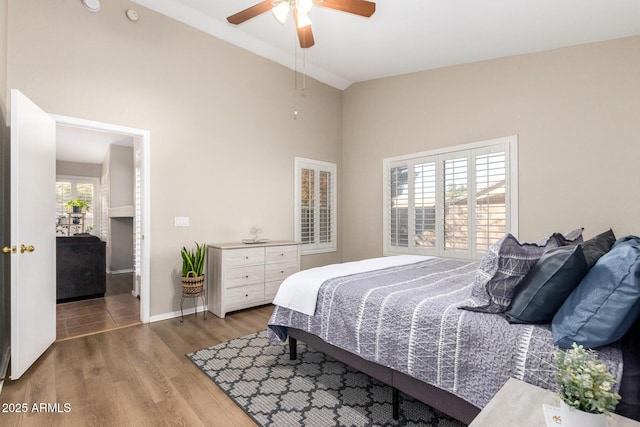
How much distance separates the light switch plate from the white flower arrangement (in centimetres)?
366

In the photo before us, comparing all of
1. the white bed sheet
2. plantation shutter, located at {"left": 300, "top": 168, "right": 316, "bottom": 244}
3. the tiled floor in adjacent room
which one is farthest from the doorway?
plantation shutter, located at {"left": 300, "top": 168, "right": 316, "bottom": 244}

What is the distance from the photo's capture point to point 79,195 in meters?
8.20

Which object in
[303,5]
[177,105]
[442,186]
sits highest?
[303,5]

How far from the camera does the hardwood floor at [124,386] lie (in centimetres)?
185

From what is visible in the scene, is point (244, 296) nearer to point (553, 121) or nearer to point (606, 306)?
point (606, 306)

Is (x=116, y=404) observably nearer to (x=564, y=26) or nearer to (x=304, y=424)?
(x=304, y=424)

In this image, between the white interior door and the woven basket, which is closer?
the white interior door

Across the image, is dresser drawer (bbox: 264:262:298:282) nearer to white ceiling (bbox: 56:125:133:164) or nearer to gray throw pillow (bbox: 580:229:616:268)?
gray throw pillow (bbox: 580:229:616:268)

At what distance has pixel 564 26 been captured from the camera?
303 cm

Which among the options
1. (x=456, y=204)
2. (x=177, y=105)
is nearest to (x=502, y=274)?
(x=456, y=204)

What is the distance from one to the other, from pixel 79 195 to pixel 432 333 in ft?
31.2

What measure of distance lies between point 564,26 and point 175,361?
459 cm

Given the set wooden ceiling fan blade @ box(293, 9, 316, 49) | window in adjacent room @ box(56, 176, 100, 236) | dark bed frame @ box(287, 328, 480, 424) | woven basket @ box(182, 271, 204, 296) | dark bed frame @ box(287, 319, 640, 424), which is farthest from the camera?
window in adjacent room @ box(56, 176, 100, 236)

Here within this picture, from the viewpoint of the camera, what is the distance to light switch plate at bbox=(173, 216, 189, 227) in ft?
12.1
